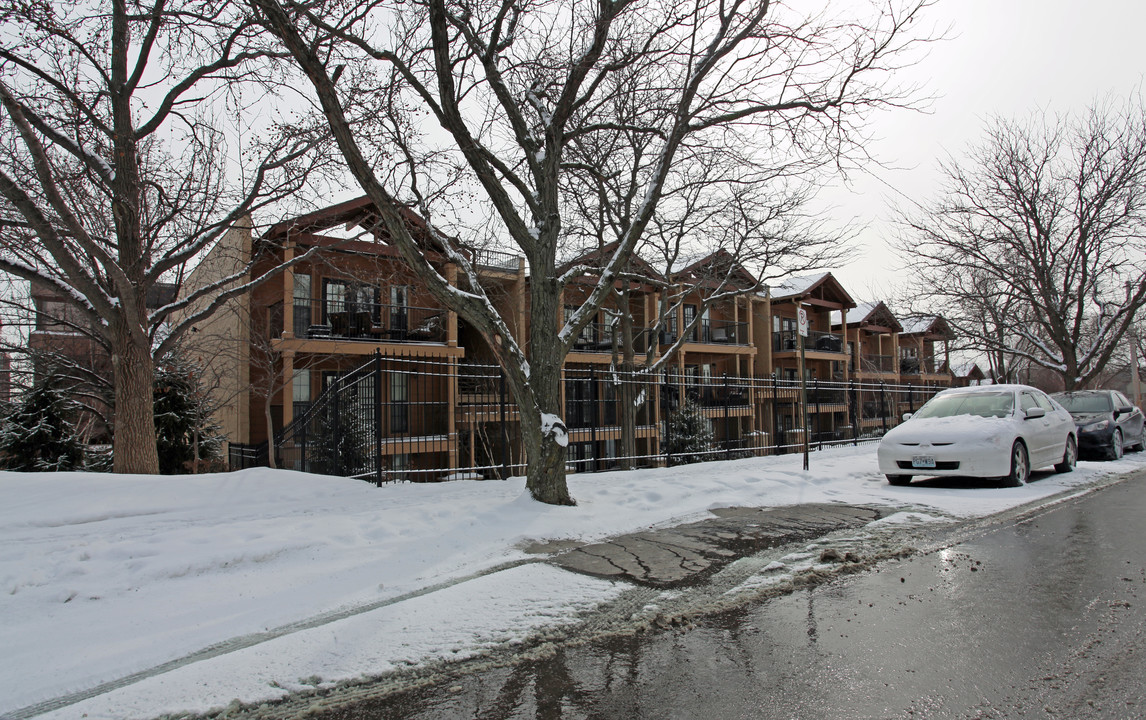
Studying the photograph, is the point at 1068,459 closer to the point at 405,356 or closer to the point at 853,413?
the point at 853,413

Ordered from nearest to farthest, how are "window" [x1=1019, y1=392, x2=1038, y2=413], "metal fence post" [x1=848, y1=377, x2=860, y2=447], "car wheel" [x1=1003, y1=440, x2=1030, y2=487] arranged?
"car wheel" [x1=1003, y1=440, x2=1030, y2=487] → "window" [x1=1019, y1=392, x2=1038, y2=413] → "metal fence post" [x1=848, y1=377, x2=860, y2=447]

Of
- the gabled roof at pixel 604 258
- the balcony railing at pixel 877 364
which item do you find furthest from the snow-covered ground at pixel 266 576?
the balcony railing at pixel 877 364

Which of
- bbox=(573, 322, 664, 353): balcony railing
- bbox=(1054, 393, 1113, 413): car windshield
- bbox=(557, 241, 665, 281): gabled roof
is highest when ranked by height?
bbox=(557, 241, 665, 281): gabled roof

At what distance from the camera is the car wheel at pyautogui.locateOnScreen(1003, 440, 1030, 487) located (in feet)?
30.0

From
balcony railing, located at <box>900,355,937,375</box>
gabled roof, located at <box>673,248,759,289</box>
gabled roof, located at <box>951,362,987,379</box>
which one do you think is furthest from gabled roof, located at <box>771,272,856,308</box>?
gabled roof, located at <box>951,362,987,379</box>

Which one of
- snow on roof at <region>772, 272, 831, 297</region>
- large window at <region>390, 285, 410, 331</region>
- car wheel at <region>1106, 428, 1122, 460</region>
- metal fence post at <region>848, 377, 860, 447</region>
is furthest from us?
snow on roof at <region>772, 272, 831, 297</region>

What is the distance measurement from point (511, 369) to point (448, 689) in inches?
182

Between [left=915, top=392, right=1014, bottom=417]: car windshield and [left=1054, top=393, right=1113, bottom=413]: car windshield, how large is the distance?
564 centimetres

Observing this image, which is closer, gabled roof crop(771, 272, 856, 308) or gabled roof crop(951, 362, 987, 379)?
gabled roof crop(771, 272, 856, 308)

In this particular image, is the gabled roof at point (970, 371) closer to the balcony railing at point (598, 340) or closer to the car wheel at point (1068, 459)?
the balcony railing at point (598, 340)

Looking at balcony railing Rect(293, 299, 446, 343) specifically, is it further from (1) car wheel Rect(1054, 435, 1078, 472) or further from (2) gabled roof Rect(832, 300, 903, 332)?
(2) gabled roof Rect(832, 300, 903, 332)

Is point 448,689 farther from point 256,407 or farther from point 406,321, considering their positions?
point 256,407

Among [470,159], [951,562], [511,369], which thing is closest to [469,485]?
[511,369]

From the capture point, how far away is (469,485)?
857 cm
